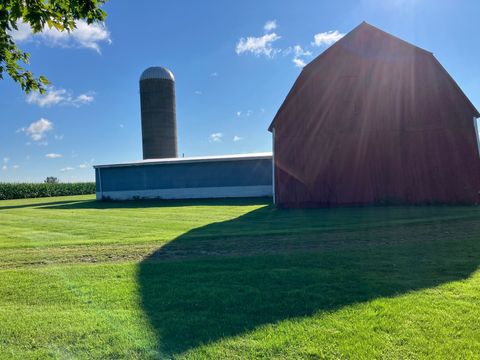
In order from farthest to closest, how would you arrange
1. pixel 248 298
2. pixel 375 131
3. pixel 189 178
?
pixel 189 178, pixel 375 131, pixel 248 298

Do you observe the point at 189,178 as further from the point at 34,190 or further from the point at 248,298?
the point at 34,190

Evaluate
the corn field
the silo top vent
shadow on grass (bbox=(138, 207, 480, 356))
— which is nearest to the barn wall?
the silo top vent

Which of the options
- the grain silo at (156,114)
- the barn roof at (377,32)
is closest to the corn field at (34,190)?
the grain silo at (156,114)

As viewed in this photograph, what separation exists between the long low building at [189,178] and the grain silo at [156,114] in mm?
8505

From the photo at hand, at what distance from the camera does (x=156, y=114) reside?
32.7 m

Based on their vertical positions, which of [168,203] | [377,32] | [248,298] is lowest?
[248,298]

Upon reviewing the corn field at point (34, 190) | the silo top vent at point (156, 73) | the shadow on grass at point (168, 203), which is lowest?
the shadow on grass at point (168, 203)

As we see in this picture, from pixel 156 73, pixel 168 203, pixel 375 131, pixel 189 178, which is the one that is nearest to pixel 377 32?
pixel 375 131

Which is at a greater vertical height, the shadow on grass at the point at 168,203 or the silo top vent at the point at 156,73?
the silo top vent at the point at 156,73

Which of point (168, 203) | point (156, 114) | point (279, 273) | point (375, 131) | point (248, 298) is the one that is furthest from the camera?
point (156, 114)

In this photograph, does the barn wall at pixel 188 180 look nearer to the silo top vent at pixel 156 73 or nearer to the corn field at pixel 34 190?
the silo top vent at pixel 156 73

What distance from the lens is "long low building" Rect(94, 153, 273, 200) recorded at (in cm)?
2305

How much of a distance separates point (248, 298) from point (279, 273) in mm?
1027

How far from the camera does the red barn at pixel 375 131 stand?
14.0 metres
